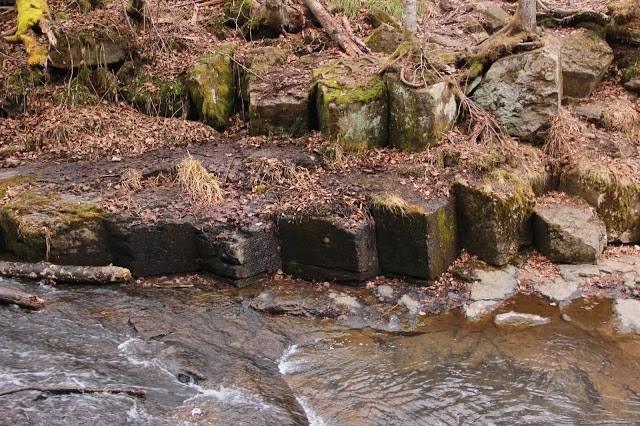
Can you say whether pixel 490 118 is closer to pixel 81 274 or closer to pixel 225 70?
pixel 225 70

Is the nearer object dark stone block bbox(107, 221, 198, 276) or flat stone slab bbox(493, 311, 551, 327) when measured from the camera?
flat stone slab bbox(493, 311, 551, 327)

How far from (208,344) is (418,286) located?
2879 mm

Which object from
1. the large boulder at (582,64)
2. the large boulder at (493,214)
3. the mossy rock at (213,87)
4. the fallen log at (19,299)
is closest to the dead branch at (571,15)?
the large boulder at (582,64)

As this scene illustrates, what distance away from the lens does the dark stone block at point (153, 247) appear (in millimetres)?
7387

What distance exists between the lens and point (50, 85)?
1006cm

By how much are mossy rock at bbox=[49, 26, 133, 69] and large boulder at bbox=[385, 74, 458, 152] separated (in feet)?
17.0

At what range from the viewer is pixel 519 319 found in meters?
6.82

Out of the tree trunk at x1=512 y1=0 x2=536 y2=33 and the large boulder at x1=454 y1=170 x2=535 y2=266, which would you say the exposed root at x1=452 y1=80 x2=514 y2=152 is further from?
the tree trunk at x1=512 y1=0 x2=536 y2=33

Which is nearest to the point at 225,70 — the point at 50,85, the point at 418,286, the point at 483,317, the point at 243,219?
the point at 50,85

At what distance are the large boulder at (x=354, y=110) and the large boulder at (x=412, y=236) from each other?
151 centimetres

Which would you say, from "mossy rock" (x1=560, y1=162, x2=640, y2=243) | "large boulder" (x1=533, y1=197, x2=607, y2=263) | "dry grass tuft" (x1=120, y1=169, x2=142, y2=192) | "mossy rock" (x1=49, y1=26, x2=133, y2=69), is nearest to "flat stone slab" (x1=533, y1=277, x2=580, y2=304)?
"large boulder" (x1=533, y1=197, x2=607, y2=263)

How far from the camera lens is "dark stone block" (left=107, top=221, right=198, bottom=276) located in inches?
291

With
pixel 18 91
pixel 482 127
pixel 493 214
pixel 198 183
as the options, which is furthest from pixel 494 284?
pixel 18 91

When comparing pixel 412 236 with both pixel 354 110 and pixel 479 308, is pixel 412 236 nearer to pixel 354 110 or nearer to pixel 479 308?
pixel 479 308
